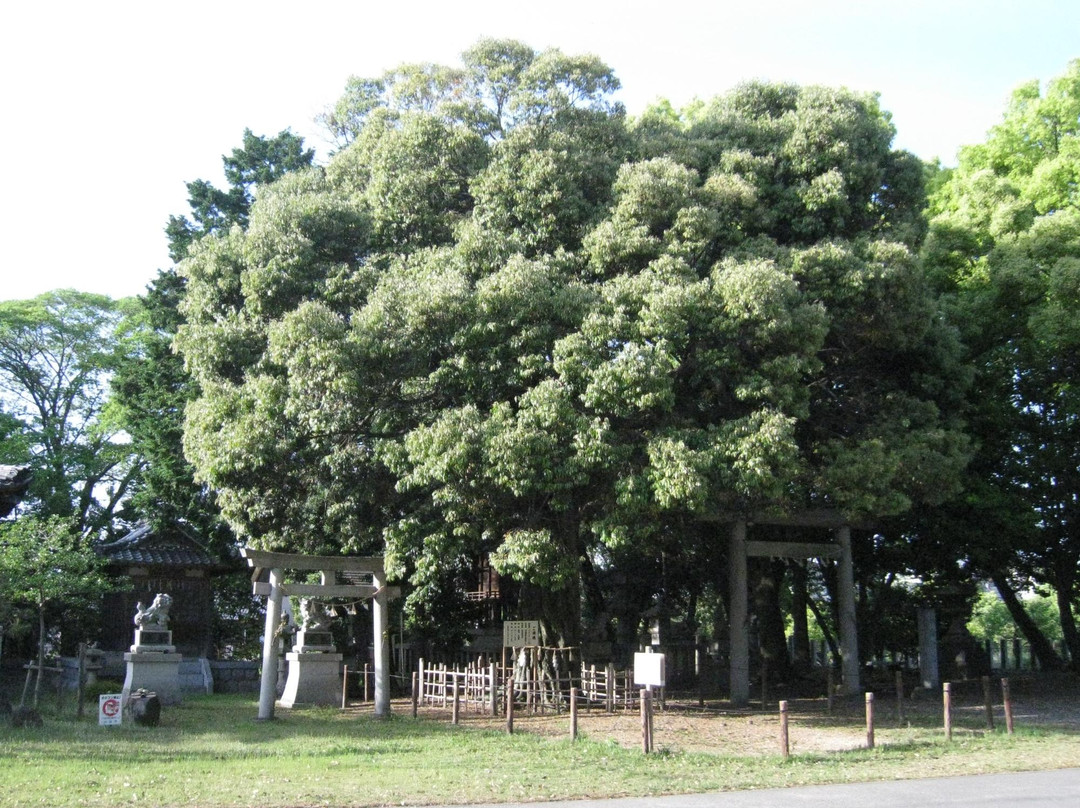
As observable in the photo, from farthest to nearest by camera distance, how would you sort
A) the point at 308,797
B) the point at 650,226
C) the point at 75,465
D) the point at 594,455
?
1. the point at 75,465
2. the point at 650,226
3. the point at 594,455
4. the point at 308,797

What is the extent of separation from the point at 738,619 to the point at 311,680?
30.9ft

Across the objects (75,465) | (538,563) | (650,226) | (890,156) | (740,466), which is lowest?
(538,563)

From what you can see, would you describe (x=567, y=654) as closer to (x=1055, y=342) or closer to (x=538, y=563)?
(x=538, y=563)

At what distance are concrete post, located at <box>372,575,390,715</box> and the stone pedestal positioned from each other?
5012 millimetres

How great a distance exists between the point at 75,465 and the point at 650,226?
25263 millimetres

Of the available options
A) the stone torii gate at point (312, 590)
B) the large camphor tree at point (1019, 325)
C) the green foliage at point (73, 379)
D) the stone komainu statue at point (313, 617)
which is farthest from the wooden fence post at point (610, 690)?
the green foliage at point (73, 379)

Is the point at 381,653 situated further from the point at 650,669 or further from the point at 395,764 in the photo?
the point at 650,669

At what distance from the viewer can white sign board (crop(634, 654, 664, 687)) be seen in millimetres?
14453

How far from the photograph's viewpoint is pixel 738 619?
2097 cm

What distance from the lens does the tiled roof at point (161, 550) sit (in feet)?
90.9

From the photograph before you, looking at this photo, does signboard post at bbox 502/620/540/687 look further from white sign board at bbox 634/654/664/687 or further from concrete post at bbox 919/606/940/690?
concrete post at bbox 919/606/940/690

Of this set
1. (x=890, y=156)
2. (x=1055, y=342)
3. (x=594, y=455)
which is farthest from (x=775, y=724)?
(x=890, y=156)

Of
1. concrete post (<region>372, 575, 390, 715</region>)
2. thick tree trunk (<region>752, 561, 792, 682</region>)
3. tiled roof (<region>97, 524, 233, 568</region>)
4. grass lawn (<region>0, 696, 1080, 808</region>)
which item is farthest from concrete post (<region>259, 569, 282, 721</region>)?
thick tree trunk (<region>752, 561, 792, 682</region>)

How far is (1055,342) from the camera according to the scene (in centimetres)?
2222
